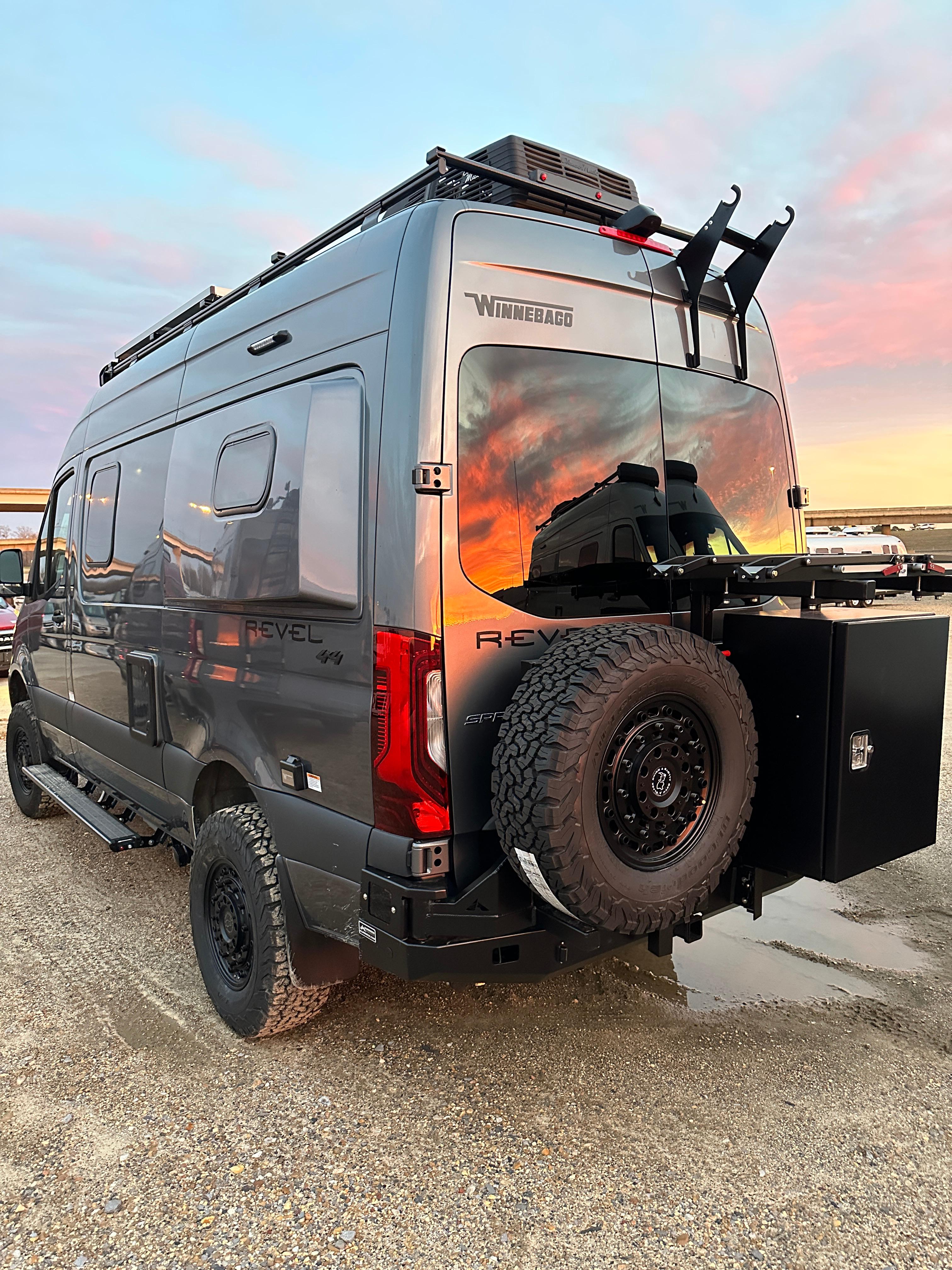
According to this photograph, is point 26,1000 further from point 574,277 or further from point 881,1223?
point 574,277

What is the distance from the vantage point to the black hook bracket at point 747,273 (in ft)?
10.9

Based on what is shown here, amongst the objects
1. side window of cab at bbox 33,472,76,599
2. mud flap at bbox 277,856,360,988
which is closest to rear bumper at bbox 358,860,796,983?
mud flap at bbox 277,856,360,988

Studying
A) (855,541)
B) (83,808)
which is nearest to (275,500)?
Result: (83,808)

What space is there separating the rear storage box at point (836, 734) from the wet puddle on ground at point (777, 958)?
71 centimetres

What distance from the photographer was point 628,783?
2.42 metres

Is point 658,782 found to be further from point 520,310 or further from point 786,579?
point 520,310

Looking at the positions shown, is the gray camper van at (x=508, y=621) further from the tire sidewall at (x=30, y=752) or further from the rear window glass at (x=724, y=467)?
the tire sidewall at (x=30, y=752)

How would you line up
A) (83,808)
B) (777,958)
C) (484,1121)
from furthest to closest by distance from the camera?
(83,808) < (777,958) < (484,1121)

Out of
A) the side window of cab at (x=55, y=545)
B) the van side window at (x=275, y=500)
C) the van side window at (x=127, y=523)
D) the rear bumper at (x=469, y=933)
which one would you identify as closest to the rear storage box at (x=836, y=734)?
the rear bumper at (x=469, y=933)

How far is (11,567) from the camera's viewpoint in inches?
228

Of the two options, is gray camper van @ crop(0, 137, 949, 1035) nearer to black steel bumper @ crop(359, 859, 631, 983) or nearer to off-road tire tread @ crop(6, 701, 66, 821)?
black steel bumper @ crop(359, 859, 631, 983)

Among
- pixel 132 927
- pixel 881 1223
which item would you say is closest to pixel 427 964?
pixel 881 1223

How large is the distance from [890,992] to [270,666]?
2.86m

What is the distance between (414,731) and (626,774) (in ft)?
2.03
